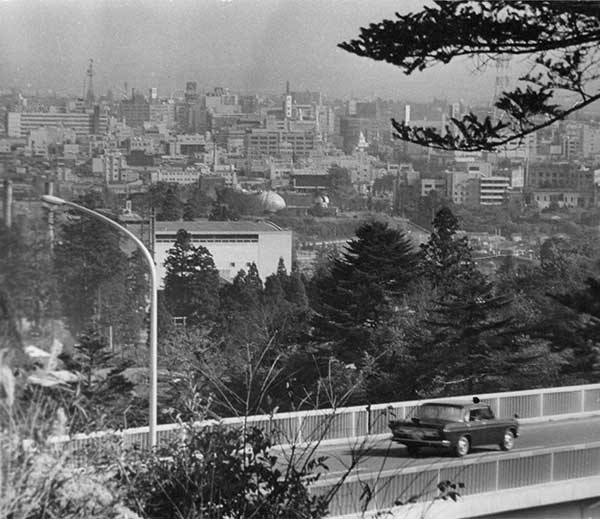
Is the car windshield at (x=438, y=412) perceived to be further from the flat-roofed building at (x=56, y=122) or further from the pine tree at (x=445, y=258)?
the flat-roofed building at (x=56, y=122)

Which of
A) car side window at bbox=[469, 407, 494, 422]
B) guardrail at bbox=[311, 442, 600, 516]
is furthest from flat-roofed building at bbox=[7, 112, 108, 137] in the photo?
guardrail at bbox=[311, 442, 600, 516]

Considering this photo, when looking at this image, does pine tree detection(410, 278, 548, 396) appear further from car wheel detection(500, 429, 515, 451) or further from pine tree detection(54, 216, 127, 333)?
pine tree detection(54, 216, 127, 333)

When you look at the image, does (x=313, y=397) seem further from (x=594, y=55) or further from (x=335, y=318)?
(x=594, y=55)

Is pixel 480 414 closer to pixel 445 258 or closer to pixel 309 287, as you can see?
pixel 309 287

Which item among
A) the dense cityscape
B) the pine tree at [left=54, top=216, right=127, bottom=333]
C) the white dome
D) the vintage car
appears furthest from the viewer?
the white dome

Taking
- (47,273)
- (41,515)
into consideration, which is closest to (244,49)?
(47,273)

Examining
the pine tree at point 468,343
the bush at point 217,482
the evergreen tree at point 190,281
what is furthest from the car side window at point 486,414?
the bush at point 217,482
